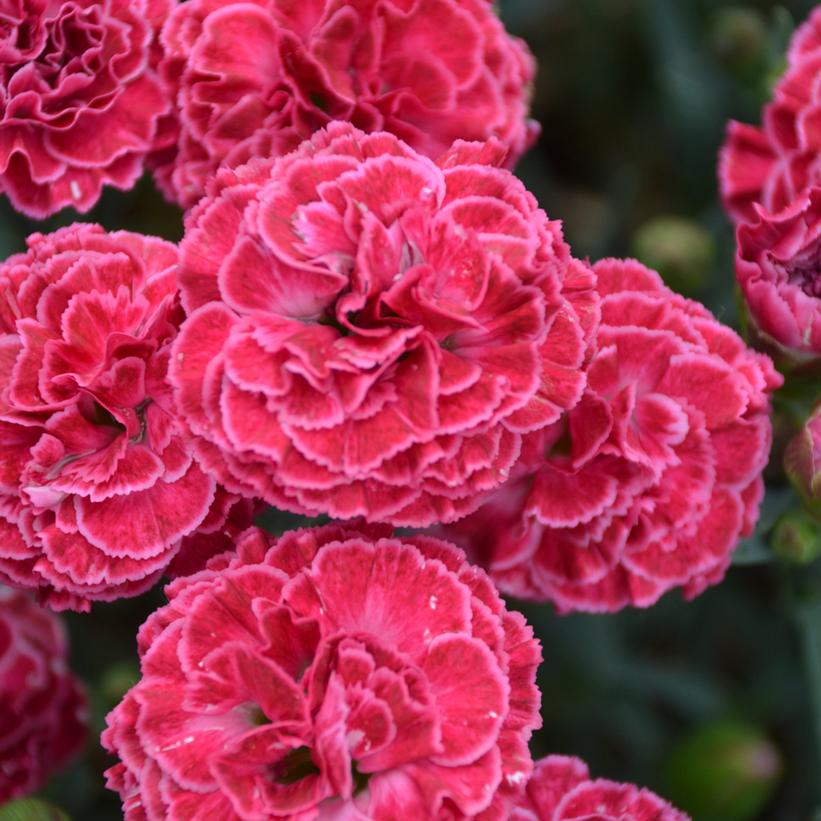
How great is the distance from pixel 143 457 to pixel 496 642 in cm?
29

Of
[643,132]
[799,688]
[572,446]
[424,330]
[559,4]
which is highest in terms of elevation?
[424,330]

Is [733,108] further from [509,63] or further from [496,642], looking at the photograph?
[496,642]

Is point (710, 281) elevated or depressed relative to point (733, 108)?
depressed

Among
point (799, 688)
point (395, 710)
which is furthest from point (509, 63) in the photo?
point (799, 688)

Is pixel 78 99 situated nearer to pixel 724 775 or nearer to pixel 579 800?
pixel 579 800

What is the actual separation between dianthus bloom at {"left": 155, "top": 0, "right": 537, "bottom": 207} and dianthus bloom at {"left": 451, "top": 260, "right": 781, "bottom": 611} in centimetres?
20

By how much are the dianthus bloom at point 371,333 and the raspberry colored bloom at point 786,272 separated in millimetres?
287

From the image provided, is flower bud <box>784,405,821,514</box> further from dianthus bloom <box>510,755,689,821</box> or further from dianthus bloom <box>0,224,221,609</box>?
dianthus bloom <box>0,224,221,609</box>

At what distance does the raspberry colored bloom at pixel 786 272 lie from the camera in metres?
0.98

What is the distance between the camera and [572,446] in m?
0.85

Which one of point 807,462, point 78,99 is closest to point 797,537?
→ point 807,462

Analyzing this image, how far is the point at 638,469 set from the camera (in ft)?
2.78

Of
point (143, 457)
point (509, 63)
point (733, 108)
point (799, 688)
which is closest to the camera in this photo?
point (143, 457)

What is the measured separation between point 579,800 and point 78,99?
74cm
